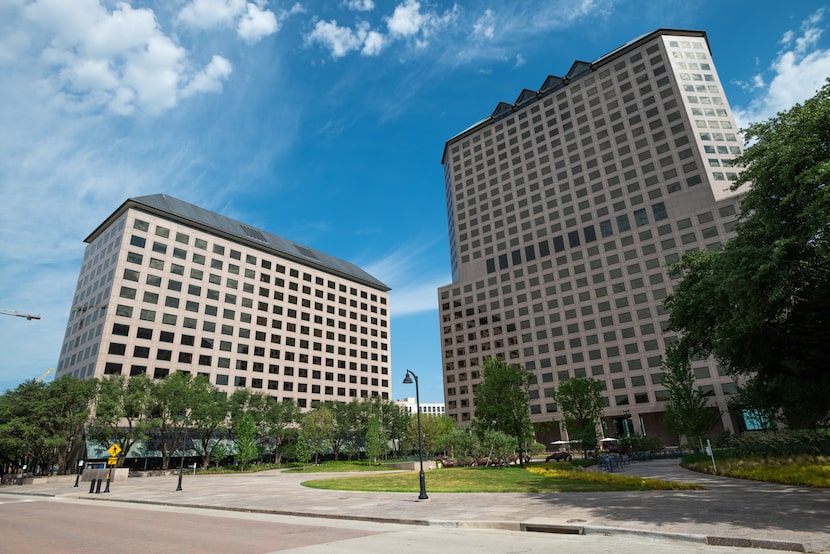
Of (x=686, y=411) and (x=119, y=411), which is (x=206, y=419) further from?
(x=686, y=411)

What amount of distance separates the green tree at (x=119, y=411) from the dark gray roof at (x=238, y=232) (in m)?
32.3

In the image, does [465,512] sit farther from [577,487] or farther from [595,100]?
[595,100]

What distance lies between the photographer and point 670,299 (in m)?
29.6

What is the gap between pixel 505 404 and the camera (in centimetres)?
4188

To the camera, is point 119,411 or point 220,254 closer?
point 119,411

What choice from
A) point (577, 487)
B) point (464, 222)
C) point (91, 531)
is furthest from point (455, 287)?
point (91, 531)

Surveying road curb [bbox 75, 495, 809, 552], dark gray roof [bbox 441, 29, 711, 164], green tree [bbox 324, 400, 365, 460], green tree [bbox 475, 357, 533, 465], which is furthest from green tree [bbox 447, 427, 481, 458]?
dark gray roof [bbox 441, 29, 711, 164]

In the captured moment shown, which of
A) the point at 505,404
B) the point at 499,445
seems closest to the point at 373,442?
the point at 505,404

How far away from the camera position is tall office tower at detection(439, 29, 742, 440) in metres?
74.6

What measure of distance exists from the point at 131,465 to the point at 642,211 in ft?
308

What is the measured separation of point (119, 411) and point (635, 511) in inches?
2231

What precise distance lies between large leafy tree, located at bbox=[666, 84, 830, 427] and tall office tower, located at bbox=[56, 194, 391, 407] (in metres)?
67.6

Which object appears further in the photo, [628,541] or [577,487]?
[577,487]

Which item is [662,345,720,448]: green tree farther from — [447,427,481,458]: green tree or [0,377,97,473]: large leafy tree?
[0,377,97,473]: large leafy tree
